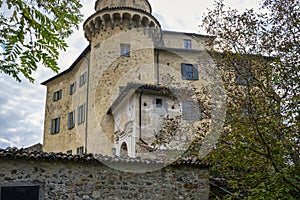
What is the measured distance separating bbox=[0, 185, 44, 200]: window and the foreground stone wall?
98 mm

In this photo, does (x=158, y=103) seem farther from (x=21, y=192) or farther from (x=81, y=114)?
(x=81, y=114)

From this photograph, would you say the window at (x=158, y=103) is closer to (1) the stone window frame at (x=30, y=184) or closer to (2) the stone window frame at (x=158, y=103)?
(2) the stone window frame at (x=158, y=103)

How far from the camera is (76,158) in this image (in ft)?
26.0

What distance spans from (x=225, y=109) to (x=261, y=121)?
114 centimetres

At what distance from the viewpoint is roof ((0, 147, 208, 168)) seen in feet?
24.6

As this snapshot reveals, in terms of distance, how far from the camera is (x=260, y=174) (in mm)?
7062

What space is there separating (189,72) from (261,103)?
528 inches

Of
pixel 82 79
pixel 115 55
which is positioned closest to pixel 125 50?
pixel 115 55

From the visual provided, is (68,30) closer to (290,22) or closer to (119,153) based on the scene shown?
(290,22)

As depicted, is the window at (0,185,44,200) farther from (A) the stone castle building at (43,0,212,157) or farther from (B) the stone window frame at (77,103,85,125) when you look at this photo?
(B) the stone window frame at (77,103,85,125)

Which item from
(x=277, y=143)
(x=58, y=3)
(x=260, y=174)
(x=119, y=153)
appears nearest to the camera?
(x=58, y=3)

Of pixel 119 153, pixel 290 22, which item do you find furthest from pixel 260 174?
pixel 119 153

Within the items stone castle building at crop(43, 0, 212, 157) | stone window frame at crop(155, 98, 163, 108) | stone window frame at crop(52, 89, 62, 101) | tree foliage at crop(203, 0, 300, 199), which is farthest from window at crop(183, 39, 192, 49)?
tree foliage at crop(203, 0, 300, 199)

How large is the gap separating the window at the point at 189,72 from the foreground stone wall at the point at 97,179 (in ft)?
39.6
